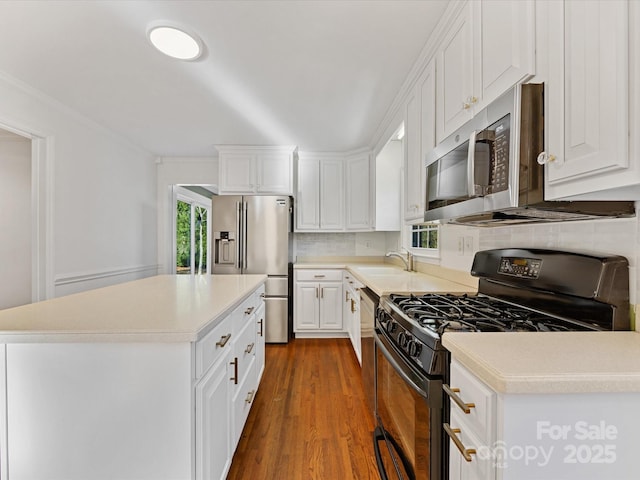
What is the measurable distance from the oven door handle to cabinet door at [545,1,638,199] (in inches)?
28.9

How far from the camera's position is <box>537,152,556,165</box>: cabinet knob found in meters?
0.92

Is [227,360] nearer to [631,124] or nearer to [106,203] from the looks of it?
[631,124]

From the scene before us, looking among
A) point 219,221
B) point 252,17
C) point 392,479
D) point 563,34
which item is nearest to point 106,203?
point 219,221

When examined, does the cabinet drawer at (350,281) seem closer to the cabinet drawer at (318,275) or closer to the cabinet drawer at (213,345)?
the cabinet drawer at (318,275)

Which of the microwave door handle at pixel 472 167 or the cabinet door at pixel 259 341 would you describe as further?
the cabinet door at pixel 259 341

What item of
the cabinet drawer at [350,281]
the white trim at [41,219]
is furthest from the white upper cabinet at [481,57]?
the white trim at [41,219]

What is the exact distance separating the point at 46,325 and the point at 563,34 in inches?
73.7

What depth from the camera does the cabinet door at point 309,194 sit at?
13.7ft

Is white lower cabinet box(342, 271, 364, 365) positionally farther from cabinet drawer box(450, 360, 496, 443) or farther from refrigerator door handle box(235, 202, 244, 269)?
cabinet drawer box(450, 360, 496, 443)

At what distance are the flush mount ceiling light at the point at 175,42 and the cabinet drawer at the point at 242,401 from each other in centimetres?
198

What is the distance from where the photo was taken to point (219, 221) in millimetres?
3783

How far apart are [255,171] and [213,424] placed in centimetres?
314

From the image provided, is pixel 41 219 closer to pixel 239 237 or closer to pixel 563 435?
pixel 239 237

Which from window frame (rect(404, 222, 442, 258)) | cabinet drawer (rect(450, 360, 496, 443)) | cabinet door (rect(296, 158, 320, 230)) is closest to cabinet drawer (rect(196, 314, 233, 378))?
cabinet drawer (rect(450, 360, 496, 443))
